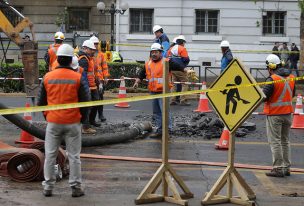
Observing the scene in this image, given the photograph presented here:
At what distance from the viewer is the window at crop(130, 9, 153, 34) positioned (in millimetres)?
33438

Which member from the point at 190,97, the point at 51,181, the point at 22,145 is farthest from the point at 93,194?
the point at 190,97

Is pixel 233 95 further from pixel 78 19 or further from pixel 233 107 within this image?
pixel 78 19

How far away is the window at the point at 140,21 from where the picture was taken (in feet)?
110

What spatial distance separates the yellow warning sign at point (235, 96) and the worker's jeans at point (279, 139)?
1728 millimetres

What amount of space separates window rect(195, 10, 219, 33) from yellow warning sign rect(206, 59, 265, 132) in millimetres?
24660

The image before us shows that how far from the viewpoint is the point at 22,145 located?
12.4 metres

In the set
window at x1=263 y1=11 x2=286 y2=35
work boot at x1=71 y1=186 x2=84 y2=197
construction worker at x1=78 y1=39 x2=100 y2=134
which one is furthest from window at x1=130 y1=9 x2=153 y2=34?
work boot at x1=71 y1=186 x2=84 y2=197

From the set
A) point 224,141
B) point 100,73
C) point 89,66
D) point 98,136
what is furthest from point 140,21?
point 224,141

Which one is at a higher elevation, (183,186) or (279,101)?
(279,101)

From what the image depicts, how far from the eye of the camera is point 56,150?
892 cm

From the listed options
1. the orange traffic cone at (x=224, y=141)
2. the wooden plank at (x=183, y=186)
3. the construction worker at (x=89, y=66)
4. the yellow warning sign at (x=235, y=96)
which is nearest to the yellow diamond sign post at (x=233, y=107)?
the yellow warning sign at (x=235, y=96)

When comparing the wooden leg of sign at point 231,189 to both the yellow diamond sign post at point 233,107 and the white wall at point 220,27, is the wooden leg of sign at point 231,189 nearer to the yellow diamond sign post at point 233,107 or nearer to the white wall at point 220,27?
the yellow diamond sign post at point 233,107

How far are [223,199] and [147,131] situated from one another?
547 cm

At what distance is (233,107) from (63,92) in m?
2.11
